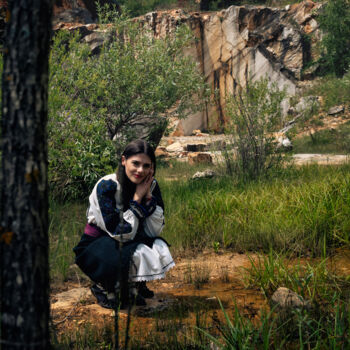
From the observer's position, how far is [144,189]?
10.0 feet

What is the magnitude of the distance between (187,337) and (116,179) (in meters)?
1.30

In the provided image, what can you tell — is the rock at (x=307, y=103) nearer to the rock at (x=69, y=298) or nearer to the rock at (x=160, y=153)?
the rock at (x=160, y=153)

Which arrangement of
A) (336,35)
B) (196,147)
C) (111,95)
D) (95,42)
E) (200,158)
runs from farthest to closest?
(336,35), (95,42), (196,147), (200,158), (111,95)

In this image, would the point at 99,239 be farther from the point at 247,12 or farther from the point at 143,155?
the point at 247,12

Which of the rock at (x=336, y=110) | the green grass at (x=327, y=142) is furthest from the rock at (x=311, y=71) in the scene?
the green grass at (x=327, y=142)

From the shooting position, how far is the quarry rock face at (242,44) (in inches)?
824

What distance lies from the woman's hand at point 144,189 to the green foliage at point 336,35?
18864 mm

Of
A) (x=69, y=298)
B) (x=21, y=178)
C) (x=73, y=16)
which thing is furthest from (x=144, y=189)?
(x=73, y=16)

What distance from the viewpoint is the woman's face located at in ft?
9.90

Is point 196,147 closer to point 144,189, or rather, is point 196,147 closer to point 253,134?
point 253,134

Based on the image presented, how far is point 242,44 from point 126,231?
64.6ft

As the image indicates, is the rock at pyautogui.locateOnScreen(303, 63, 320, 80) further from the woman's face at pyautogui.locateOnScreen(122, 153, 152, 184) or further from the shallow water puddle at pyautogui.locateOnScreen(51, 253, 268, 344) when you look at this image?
the woman's face at pyautogui.locateOnScreen(122, 153, 152, 184)

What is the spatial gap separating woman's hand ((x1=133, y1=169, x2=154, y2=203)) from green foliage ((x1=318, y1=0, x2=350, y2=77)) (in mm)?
18864

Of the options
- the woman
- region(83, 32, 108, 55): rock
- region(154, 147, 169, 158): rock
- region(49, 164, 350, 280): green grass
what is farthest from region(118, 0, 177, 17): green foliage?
the woman
